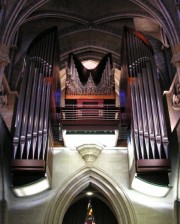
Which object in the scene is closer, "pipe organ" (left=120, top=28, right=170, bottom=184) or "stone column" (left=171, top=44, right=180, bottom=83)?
"pipe organ" (left=120, top=28, right=170, bottom=184)

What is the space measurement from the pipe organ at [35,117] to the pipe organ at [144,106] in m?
2.44

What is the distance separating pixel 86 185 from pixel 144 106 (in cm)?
366

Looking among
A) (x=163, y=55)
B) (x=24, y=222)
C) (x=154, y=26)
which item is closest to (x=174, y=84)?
(x=163, y=55)

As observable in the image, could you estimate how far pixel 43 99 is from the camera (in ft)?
33.0

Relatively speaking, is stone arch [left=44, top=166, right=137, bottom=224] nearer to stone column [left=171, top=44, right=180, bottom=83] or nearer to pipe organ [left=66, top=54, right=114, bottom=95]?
pipe organ [left=66, top=54, right=114, bottom=95]

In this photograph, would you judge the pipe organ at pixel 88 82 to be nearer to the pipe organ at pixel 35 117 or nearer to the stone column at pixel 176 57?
the pipe organ at pixel 35 117

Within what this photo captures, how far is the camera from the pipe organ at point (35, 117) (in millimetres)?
8828

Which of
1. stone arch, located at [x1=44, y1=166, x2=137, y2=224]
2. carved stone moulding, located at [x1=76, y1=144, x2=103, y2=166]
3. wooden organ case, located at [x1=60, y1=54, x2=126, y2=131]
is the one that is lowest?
stone arch, located at [x1=44, y1=166, x2=137, y2=224]

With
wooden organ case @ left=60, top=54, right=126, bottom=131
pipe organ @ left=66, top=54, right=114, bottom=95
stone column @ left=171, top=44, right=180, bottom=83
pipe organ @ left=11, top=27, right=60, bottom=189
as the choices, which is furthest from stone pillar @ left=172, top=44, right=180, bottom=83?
pipe organ @ left=11, top=27, right=60, bottom=189

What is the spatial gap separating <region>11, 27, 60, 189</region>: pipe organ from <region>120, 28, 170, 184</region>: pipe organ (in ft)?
8.00

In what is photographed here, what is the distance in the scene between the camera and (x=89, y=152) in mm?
11188

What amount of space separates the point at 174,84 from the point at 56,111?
161 inches

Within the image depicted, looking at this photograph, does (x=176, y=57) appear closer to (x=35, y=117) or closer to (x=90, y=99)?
(x=90, y=99)

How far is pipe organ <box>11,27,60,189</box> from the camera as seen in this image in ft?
29.0
